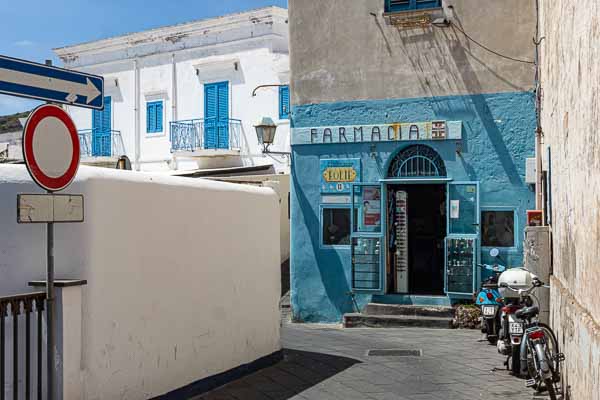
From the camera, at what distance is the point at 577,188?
663 cm

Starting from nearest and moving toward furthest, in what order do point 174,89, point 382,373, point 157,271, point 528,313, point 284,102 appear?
1. point 157,271
2. point 528,313
3. point 382,373
4. point 284,102
5. point 174,89

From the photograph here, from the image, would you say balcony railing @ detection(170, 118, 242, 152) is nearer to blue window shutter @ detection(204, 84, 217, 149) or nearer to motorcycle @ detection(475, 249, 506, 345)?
blue window shutter @ detection(204, 84, 217, 149)

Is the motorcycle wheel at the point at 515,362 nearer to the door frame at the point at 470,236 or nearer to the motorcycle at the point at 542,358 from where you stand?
the motorcycle at the point at 542,358

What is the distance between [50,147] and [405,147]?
31.5ft

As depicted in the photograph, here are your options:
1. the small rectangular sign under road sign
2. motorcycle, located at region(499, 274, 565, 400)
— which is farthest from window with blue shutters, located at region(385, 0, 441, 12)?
the small rectangular sign under road sign

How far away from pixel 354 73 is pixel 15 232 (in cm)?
910

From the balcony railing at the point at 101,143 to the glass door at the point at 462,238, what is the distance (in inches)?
541

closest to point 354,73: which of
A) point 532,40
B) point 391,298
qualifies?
point 532,40

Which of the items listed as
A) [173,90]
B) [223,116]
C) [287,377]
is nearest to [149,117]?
[173,90]

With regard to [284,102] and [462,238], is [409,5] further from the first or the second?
[284,102]

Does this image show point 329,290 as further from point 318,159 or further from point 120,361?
point 120,361

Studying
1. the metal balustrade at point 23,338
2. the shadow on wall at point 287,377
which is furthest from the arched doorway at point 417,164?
the metal balustrade at point 23,338

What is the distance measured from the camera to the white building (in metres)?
22.0

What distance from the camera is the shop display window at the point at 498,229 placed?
45.5 feet
